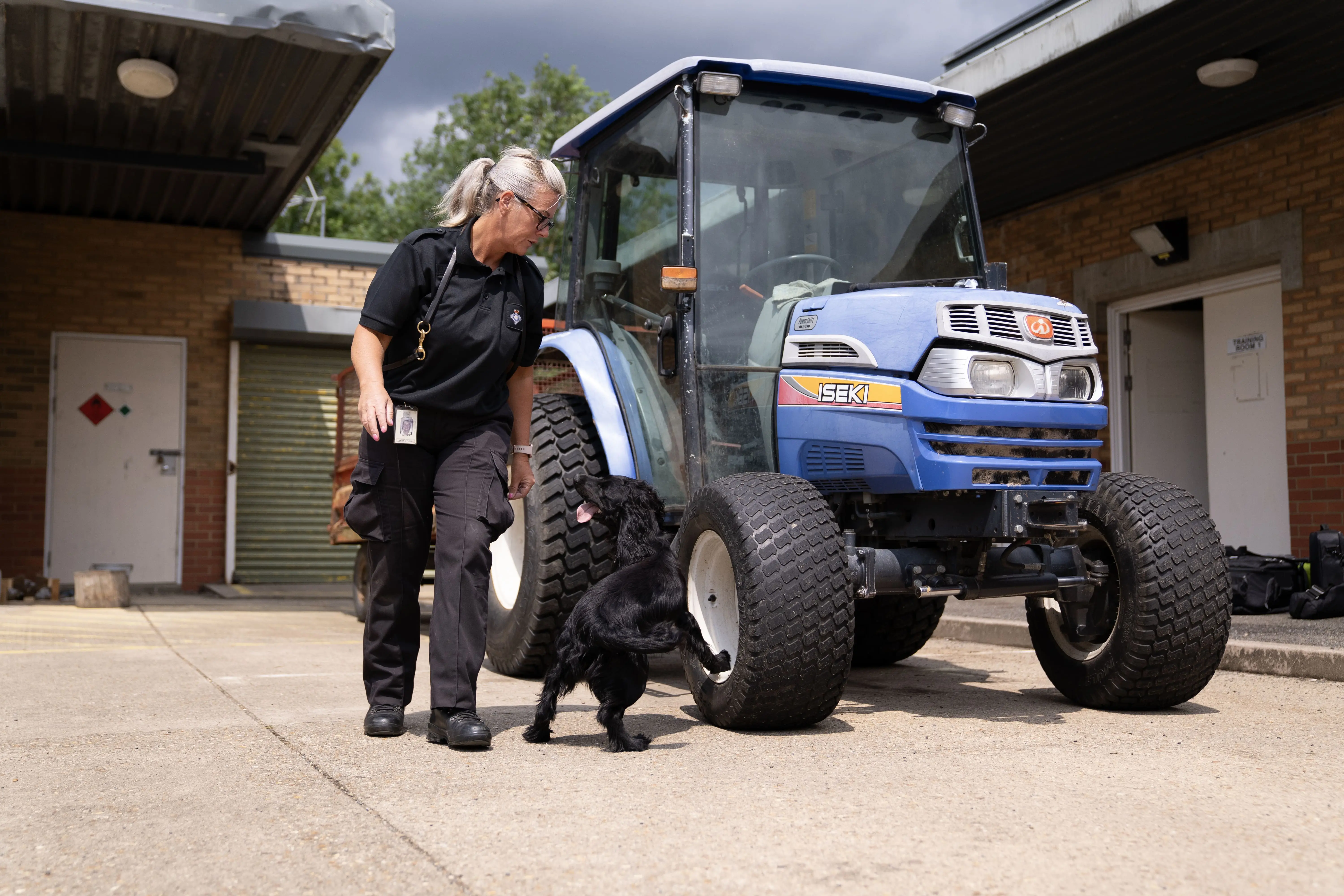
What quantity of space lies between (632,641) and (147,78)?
7.14 meters

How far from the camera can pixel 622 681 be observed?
12.1 feet

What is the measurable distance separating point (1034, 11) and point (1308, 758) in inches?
247

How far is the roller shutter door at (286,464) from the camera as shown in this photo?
13.3 metres

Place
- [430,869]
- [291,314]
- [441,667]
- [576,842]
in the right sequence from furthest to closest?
[291,314], [441,667], [576,842], [430,869]

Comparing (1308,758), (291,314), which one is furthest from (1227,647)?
(291,314)

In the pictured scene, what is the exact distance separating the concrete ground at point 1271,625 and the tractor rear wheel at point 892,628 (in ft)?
0.73

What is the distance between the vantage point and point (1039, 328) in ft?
13.3

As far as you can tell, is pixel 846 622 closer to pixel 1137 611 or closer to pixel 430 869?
pixel 1137 611

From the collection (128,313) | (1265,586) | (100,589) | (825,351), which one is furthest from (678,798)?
(128,313)

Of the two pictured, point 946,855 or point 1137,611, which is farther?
point 1137,611

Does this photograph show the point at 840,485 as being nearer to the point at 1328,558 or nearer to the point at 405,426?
the point at 405,426

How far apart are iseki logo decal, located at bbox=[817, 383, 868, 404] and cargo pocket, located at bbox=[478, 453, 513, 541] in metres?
1.15

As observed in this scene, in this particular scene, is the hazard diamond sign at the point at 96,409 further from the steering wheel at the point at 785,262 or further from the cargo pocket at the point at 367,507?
the steering wheel at the point at 785,262

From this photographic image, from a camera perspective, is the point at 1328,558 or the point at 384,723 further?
the point at 1328,558
